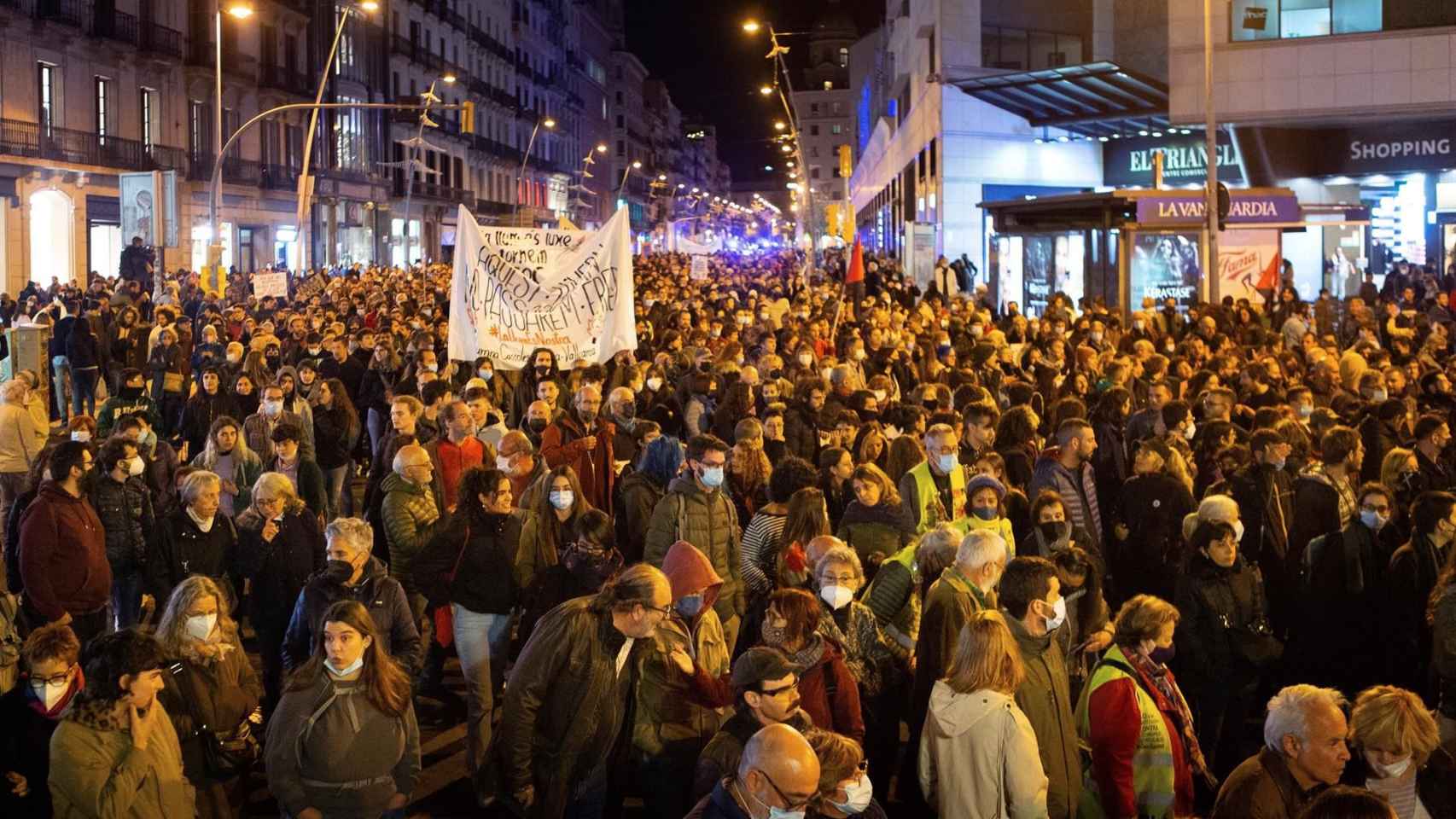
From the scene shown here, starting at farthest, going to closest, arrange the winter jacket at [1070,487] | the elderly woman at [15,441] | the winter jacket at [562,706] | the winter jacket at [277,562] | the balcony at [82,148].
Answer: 1. the balcony at [82,148]
2. the elderly woman at [15,441]
3. the winter jacket at [1070,487]
4. the winter jacket at [277,562]
5. the winter jacket at [562,706]

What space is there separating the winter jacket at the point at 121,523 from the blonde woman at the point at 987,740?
16.1 feet

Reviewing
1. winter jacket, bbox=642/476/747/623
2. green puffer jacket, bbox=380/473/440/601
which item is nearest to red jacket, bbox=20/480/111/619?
green puffer jacket, bbox=380/473/440/601

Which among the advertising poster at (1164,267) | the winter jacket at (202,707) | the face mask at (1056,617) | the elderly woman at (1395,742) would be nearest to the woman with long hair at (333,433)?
the winter jacket at (202,707)

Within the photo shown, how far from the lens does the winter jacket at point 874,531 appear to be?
7.96 meters

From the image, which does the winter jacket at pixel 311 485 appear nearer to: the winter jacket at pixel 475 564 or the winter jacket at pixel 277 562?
the winter jacket at pixel 277 562

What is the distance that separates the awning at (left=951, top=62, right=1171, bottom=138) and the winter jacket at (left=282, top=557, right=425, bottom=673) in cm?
2918

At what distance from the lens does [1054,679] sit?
18.9 feet

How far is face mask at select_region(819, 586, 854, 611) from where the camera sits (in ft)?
21.0

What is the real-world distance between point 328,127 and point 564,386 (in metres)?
54.8

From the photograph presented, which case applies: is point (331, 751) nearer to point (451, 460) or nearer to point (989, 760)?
point (989, 760)

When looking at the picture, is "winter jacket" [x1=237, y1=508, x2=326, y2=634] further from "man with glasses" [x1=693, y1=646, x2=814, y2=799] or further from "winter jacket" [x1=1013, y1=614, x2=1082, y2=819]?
"winter jacket" [x1=1013, y1=614, x2=1082, y2=819]

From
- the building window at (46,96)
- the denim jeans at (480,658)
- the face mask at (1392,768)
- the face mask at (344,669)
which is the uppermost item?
the building window at (46,96)

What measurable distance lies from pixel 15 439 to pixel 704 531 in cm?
569

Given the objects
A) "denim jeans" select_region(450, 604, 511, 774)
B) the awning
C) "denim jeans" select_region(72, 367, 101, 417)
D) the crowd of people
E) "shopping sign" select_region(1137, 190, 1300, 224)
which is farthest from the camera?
the awning
